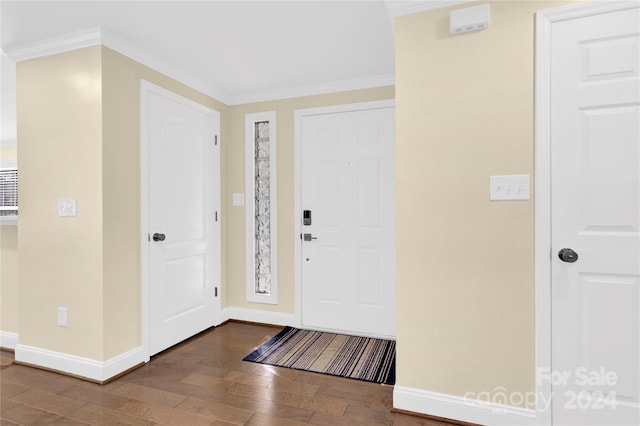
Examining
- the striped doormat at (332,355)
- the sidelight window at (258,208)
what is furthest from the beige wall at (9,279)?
the striped doormat at (332,355)

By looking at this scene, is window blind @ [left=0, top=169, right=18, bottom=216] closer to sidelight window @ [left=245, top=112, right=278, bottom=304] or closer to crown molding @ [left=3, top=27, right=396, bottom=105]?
crown molding @ [left=3, top=27, right=396, bottom=105]

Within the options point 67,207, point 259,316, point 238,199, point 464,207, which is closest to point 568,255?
point 464,207

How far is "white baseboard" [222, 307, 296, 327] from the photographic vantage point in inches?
137

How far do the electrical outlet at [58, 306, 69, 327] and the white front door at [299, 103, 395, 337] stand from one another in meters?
1.90

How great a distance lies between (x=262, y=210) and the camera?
3.64 meters

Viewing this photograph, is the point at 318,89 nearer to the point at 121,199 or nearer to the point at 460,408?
the point at 121,199

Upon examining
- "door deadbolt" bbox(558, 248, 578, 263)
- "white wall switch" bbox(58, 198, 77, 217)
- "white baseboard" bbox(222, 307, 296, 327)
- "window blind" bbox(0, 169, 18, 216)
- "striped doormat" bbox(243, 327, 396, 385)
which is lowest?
"striped doormat" bbox(243, 327, 396, 385)

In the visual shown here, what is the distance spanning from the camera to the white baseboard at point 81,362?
2.36 meters

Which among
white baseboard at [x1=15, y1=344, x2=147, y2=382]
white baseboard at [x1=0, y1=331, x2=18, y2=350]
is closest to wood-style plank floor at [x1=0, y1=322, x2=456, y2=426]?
white baseboard at [x1=15, y1=344, x2=147, y2=382]

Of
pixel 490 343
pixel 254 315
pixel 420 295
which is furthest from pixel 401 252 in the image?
pixel 254 315

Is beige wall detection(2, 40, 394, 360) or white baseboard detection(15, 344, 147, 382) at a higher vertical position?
beige wall detection(2, 40, 394, 360)

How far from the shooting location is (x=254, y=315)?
3.61 meters

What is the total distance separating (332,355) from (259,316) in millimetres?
1074

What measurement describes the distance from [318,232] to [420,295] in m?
1.53
